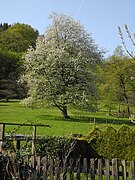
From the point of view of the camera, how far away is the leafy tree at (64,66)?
110ft

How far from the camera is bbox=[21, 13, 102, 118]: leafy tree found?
3356 centimetres

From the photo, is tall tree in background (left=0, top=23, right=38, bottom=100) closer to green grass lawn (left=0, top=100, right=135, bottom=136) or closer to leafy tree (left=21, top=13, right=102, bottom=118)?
green grass lawn (left=0, top=100, right=135, bottom=136)

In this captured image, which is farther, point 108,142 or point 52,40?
point 52,40

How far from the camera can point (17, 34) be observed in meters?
84.8

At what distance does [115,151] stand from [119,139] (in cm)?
55

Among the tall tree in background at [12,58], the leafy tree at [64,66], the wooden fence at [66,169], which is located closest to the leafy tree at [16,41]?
the tall tree in background at [12,58]

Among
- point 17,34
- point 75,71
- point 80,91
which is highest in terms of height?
point 17,34

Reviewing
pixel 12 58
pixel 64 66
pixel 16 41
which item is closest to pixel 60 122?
pixel 64 66

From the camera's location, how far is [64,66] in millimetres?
34031

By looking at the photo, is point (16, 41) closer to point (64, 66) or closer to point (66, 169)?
point (64, 66)

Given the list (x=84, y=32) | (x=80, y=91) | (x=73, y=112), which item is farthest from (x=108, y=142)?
(x=73, y=112)

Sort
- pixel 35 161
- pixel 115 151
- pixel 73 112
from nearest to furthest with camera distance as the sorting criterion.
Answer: pixel 35 161
pixel 115 151
pixel 73 112

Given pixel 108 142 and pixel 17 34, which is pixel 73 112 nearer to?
pixel 108 142

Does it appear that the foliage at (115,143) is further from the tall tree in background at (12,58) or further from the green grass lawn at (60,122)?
the tall tree in background at (12,58)
